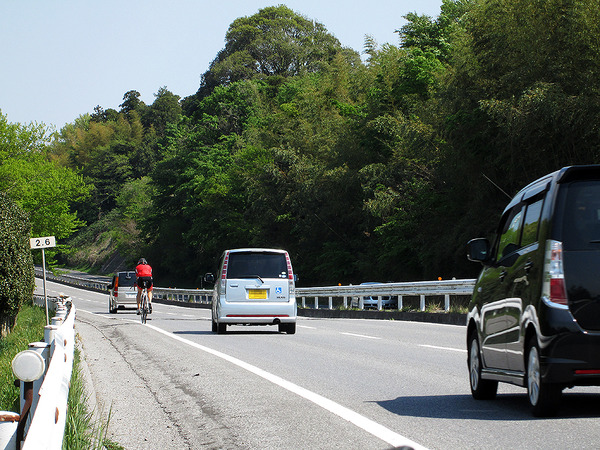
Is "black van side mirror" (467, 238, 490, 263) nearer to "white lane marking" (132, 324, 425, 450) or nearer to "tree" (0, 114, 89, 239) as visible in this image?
"white lane marking" (132, 324, 425, 450)

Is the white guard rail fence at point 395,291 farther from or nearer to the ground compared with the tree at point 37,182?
nearer to the ground

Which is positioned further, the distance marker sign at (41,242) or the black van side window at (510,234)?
the distance marker sign at (41,242)

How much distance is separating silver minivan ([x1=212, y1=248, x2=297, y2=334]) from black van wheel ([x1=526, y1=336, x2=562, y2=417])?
12.9m

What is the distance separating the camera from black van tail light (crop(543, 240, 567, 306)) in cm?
673

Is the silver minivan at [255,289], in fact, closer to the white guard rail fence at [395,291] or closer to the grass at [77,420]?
the white guard rail fence at [395,291]

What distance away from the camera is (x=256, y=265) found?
796 inches

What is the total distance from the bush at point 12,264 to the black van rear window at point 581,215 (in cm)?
2422

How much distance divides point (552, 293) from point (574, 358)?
522 millimetres

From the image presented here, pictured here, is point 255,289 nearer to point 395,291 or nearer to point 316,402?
point 395,291

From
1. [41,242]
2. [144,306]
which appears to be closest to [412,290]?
[144,306]

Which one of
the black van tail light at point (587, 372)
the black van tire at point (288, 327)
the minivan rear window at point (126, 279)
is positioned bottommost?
the black van tire at point (288, 327)

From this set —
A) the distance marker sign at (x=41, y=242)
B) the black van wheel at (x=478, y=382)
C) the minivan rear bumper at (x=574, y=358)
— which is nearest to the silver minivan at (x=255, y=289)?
the black van wheel at (x=478, y=382)

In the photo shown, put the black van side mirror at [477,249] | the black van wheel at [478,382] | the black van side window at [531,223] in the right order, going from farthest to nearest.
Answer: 1. the black van wheel at [478,382]
2. the black van side mirror at [477,249]
3. the black van side window at [531,223]

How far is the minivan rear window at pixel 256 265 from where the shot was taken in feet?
65.9
